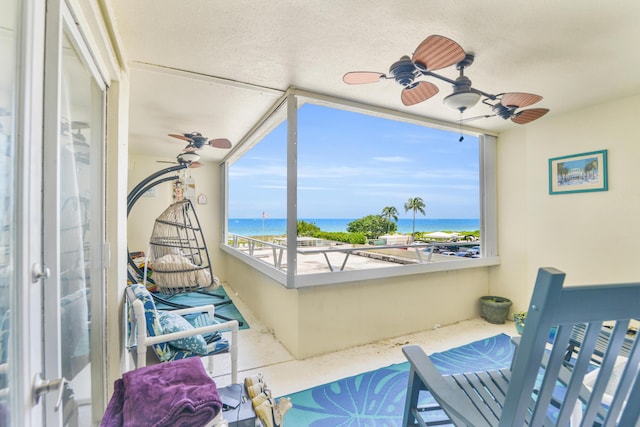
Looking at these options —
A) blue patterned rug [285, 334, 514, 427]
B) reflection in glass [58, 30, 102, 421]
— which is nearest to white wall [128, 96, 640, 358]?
blue patterned rug [285, 334, 514, 427]

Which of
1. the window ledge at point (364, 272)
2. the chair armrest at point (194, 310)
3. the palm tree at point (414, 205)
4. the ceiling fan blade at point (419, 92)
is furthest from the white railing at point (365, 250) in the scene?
the ceiling fan blade at point (419, 92)

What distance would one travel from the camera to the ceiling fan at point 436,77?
1.55 m

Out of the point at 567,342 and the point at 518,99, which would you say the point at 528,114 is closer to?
the point at 518,99

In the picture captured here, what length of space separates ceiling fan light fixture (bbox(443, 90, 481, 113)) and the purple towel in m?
2.19

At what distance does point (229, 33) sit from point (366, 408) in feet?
8.54

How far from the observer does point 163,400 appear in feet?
3.23

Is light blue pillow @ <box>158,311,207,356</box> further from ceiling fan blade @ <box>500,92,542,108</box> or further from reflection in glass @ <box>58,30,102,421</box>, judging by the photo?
ceiling fan blade @ <box>500,92,542,108</box>

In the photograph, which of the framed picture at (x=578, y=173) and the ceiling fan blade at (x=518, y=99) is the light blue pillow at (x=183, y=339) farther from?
the framed picture at (x=578, y=173)

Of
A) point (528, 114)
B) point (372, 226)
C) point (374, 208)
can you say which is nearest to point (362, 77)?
point (528, 114)

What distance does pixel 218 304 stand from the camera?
4105 mm

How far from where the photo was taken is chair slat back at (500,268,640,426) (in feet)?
2.13

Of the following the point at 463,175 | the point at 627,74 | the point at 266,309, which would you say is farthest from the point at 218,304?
the point at 627,74

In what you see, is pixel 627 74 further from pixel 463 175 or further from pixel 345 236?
pixel 345 236

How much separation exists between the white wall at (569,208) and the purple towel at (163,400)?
3601 mm
